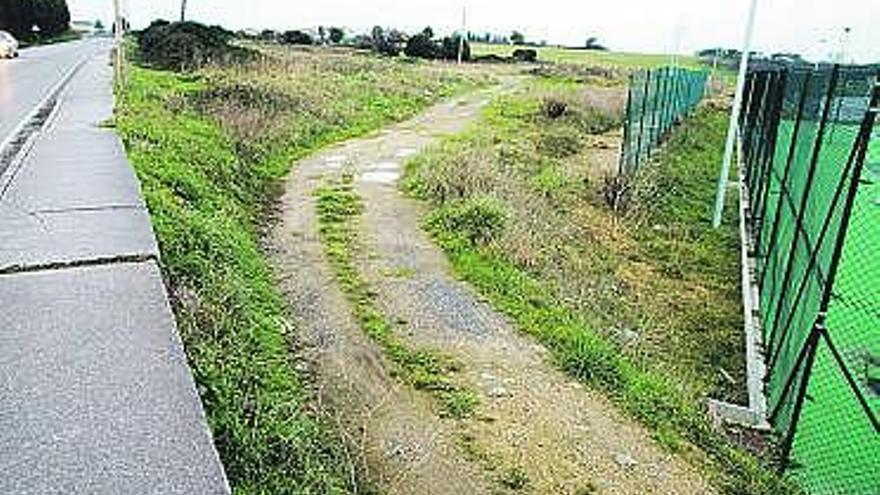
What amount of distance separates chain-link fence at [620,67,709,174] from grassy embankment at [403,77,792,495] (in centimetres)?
61

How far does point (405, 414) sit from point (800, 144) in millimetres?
8853

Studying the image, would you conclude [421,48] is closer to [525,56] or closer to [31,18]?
[525,56]

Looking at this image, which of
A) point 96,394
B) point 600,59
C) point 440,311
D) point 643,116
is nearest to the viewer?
point 96,394

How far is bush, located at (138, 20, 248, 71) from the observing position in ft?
109

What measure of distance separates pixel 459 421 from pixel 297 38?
64.9 meters

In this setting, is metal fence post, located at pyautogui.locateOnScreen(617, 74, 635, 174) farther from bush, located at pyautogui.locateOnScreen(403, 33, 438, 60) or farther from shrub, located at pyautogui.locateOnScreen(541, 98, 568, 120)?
bush, located at pyautogui.locateOnScreen(403, 33, 438, 60)

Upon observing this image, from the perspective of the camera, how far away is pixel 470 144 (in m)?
17.8

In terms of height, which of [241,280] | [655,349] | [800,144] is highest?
[800,144]

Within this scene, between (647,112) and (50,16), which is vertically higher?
(50,16)

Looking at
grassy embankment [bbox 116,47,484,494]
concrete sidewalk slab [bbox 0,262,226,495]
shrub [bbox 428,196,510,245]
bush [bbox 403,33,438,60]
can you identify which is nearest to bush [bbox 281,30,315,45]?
bush [bbox 403,33,438,60]

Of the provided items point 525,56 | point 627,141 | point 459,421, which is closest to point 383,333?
point 459,421

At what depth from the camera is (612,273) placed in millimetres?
10852

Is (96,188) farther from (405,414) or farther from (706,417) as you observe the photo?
(706,417)

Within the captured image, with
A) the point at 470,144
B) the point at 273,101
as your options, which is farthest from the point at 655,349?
the point at 273,101
